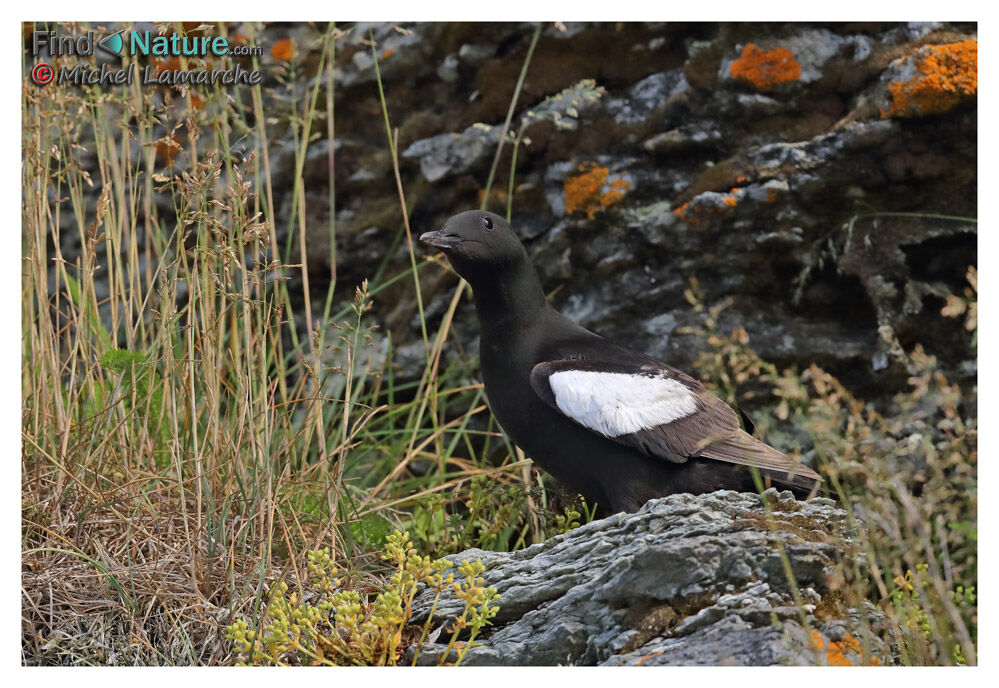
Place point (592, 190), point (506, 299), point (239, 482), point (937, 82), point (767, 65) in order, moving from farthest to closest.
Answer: point (592, 190)
point (767, 65)
point (937, 82)
point (506, 299)
point (239, 482)

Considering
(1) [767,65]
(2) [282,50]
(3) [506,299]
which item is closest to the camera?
(3) [506,299]

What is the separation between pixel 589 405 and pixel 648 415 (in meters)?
0.21

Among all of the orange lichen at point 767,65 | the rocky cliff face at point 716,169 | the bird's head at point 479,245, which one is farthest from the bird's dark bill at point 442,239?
the orange lichen at point 767,65

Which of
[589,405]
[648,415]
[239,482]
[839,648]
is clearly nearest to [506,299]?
[589,405]

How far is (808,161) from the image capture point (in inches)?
159

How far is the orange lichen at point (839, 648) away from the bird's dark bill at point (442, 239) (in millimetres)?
1726

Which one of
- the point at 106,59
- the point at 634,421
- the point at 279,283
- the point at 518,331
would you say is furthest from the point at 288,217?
the point at 634,421

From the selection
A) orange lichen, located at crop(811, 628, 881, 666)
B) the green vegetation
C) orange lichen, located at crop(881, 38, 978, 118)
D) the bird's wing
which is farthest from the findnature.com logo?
orange lichen, located at crop(811, 628, 881, 666)

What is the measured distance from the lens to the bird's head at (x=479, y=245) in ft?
11.1

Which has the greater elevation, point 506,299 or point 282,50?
point 282,50

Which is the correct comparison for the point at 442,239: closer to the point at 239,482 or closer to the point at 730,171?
the point at 239,482

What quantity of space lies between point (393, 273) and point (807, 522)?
2464mm

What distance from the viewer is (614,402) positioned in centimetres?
324

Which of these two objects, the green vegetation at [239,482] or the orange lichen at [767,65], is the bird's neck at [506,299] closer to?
the green vegetation at [239,482]
